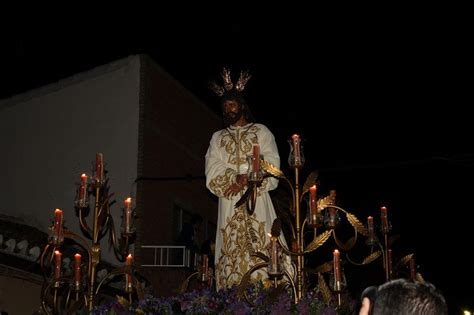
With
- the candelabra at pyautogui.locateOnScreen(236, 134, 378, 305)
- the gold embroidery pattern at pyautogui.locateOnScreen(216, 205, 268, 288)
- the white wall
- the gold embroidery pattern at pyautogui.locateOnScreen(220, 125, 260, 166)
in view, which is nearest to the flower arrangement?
the candelabra at pyautogui.locateOnScreen(236, 134, 378, 305)

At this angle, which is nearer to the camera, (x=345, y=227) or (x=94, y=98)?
(x=94, y=98)

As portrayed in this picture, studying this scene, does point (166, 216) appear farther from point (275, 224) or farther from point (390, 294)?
point (390, 294)

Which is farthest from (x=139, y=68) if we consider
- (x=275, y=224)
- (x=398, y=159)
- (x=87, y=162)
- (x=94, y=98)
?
(x=275, y=224)

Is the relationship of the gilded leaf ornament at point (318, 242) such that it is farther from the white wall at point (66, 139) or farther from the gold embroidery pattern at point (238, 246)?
the white wall at point (66, 139)

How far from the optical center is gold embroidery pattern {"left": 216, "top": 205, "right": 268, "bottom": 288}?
24.9 feet

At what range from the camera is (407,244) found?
20.0m

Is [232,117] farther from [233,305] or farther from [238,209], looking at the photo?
[233,305]

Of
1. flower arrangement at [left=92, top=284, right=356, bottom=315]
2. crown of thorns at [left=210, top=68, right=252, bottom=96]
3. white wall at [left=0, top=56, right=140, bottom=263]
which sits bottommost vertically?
flower arrangement at [left=92, top=284, right=356, bottom=315]

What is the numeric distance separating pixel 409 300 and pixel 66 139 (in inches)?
612

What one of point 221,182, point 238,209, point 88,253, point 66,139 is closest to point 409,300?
point 88,253

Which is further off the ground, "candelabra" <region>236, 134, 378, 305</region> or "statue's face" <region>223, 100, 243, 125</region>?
"statue's face" <region>223, 100, 243, 125</region>

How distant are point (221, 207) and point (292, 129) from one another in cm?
943

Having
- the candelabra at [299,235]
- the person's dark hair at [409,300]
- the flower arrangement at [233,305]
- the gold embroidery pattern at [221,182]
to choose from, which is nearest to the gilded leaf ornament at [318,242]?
the candelabra at [299,235]

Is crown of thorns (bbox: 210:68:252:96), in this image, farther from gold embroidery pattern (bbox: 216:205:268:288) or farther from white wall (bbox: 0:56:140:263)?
white wall (bbox: 0:56:140:263)
